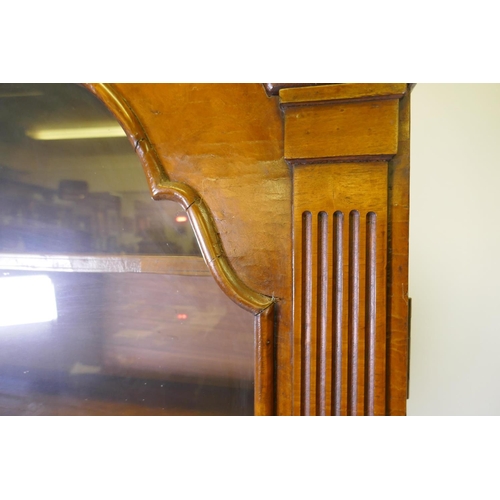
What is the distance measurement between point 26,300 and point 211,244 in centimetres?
42

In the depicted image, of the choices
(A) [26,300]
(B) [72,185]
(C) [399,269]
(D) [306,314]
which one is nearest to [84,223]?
(B) [72,185]

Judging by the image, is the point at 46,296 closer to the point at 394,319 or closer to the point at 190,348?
the point at 190,348

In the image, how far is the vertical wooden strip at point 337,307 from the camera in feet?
1.16

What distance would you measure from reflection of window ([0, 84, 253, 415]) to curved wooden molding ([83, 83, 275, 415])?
44 millimetres

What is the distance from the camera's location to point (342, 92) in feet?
1.08

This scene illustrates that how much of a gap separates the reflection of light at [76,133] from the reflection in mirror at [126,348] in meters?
0.26

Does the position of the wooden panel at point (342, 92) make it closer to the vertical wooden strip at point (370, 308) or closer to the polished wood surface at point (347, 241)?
the polished wood surface at point (347, 241)

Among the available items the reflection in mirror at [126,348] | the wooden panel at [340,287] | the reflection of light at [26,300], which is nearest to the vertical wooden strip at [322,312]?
the wooden panel at [340,287]

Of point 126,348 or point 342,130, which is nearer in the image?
point 342,130

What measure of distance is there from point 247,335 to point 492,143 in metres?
0.78

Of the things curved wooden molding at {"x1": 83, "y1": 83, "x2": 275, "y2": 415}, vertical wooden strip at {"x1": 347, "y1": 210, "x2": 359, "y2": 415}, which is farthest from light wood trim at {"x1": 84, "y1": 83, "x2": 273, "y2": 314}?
vertical wooden strip at {"x1": 347, "y1": 210, "x2": 359, "y2": 415}

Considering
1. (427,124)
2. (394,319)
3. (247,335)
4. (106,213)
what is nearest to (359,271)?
(394,319)

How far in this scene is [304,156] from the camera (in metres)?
0.34

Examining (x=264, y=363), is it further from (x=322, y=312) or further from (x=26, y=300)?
(x=26, y=300)
